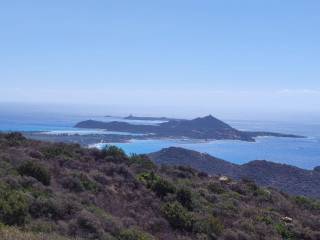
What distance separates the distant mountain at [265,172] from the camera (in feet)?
86.9

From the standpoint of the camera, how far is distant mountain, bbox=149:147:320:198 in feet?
86.9

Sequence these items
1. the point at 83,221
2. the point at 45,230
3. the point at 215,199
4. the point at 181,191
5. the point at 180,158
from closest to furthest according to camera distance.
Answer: the point at 45,230 → the point at 83,221 → the point at 181,191 → the point at 215,199 → the point at 180,158

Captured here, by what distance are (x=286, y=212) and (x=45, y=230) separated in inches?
354

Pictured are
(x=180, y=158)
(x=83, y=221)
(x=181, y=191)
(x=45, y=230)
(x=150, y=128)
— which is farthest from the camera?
(x=150, y=128)

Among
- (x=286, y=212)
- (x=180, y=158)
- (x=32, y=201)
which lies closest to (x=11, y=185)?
(x=32, y=201)

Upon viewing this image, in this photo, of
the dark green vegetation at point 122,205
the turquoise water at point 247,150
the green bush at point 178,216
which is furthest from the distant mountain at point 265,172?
the turquoise water at point 247,150

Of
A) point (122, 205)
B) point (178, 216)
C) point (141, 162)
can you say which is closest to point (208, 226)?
point (178, 216)

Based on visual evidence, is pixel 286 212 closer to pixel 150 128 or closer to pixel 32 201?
pixel 32 201

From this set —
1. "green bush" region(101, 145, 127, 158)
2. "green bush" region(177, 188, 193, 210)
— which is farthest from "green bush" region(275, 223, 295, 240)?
"green bush" region(101, 145, 127, 158)

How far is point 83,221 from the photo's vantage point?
9.59 metres

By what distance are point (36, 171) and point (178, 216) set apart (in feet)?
12.0

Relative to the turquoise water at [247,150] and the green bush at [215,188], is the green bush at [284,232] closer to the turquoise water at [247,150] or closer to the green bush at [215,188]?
the green bush at [215,188]

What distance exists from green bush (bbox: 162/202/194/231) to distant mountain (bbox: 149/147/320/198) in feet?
46.1

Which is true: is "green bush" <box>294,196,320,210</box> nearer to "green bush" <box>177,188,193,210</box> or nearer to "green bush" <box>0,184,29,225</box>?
"green bush" <box>177,188,193,210</box>
